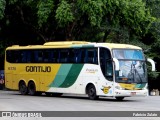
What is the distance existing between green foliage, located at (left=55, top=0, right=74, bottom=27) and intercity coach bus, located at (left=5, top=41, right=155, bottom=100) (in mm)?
4553

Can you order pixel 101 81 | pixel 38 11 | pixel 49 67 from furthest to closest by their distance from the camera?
pixel 38 11, pixel 49 67, pixel 101 81

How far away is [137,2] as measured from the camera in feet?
129

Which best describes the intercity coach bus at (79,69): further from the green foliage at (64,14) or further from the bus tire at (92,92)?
the green foliage at (64,14)

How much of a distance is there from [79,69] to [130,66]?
3.41 metres

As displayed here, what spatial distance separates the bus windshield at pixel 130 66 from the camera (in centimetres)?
2641

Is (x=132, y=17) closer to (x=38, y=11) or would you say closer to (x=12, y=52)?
(x=38, y=11)

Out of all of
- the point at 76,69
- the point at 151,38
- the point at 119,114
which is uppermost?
the point at 151,38

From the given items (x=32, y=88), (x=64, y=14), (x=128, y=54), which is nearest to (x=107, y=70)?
(x=128, y=54)

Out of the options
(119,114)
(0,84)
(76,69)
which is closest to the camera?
(119,114)

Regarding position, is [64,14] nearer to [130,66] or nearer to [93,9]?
[93,9]

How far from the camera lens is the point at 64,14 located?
3616cm

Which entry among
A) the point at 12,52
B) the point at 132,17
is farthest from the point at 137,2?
the point at 12,52

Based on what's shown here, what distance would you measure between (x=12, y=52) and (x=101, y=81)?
30.2ft

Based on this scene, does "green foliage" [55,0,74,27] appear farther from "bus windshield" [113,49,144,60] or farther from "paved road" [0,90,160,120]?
"paved road" [0,90,160,120]
